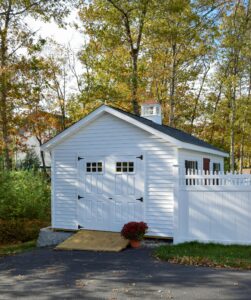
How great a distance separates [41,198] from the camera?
19625 mm

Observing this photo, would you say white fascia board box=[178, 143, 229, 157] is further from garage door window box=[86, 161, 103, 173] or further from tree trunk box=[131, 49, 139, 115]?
tree trunk box=[131, 49, 139, 115]

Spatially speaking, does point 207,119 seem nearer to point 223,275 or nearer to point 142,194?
point 142,194

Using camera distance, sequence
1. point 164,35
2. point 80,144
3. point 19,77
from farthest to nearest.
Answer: point 164,35, point 19,77, point 80,144

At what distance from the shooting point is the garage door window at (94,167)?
12.9 meters

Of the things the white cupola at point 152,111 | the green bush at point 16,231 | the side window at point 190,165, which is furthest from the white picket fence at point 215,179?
the green bush at point 16,231

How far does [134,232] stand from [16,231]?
7308 millimetres

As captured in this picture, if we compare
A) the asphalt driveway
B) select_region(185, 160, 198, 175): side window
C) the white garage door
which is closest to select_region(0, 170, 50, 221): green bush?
the white garage door

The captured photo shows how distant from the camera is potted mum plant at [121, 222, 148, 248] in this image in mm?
11336

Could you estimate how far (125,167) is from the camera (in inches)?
490

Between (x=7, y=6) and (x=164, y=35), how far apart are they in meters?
8.94

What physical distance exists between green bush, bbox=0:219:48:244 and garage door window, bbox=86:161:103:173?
5339mm

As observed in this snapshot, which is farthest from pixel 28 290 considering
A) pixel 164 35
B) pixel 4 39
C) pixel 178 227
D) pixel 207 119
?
pixel 207 119

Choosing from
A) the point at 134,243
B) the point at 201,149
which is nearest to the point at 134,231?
the point at 134,243

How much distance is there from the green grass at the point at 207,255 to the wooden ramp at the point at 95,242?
1221mm
